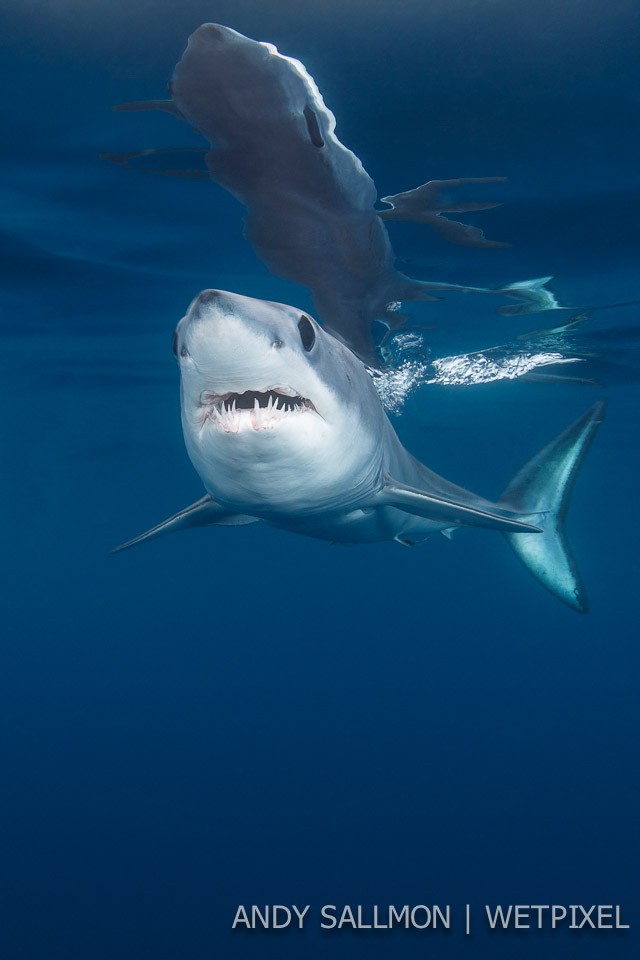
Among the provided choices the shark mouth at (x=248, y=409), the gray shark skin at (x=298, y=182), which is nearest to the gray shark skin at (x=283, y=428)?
the shark mouth at (x=248, y=409)

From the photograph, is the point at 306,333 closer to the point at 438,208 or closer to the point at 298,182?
the point at 298,182

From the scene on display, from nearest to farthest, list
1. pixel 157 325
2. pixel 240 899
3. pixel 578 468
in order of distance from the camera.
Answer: pixel 578 468 < pixel 240 899 < pixel 157 325

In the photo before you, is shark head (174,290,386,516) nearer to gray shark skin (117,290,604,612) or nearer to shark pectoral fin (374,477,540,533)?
gray shark skin (117,290,604,612)

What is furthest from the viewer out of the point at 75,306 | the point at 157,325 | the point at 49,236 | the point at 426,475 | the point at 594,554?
the point at 594,554

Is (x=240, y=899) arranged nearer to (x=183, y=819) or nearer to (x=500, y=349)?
(x=183, y=819)

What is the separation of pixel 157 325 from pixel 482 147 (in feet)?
33.8

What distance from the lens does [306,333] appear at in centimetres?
346

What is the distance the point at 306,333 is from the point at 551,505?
20.8 ft

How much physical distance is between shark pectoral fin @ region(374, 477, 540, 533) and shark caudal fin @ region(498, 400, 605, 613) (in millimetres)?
3102

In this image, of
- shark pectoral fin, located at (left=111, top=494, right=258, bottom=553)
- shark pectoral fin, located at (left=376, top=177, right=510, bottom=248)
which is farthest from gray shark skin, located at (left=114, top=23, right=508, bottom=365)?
shark pectoral fin, located at (left=111, top=494, right=258, bottom=553)

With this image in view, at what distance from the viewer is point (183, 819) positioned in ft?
59.5

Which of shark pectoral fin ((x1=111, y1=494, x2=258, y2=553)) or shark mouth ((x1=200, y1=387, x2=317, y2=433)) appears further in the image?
shark pectoral fin ((x1=111, y1=494, x2=258, y2=553))

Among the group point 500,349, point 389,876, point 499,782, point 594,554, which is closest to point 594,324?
point 500,349

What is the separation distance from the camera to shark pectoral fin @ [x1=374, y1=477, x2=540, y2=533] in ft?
17.6
